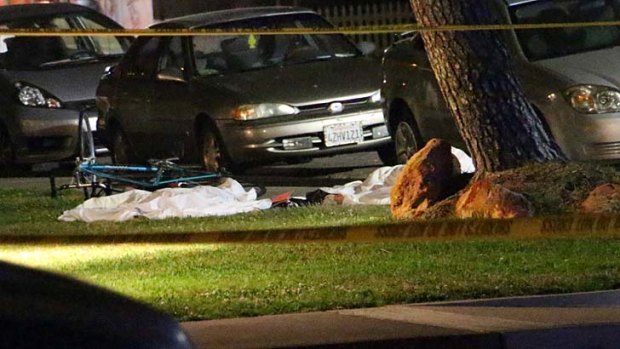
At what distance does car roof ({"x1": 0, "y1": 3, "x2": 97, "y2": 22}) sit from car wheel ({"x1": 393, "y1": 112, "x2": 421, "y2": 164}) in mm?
6285

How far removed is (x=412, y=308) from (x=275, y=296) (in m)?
0.81

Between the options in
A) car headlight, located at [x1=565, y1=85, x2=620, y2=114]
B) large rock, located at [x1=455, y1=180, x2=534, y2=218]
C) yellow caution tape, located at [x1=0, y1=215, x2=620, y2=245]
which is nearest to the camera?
yellow caution tape, located at [x1=0, y1=215, x2=620, y2=245]

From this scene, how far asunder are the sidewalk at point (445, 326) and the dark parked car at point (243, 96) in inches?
224

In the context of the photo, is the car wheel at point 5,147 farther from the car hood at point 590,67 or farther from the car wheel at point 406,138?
the car hood at point 590,67

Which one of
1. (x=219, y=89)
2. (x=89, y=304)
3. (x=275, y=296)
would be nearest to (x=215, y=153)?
(x=219, y=89)

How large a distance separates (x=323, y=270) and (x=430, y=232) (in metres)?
1.05

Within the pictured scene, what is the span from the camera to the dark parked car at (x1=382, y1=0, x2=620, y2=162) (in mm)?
11484

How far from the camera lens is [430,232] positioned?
7.98m

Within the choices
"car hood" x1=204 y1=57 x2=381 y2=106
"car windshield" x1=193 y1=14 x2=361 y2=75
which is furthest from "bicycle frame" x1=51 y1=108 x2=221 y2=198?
"car windshield" x1=193 y1=14 x2=361 y2=75

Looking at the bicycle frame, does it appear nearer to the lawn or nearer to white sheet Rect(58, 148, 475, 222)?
white sheet Rect(58, 148, 475, 222)

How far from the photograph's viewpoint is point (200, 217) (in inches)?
452

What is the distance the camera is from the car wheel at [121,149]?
1566 centimetres

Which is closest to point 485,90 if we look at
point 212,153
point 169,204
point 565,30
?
point 565,30

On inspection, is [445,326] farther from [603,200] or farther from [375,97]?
[375,97]
